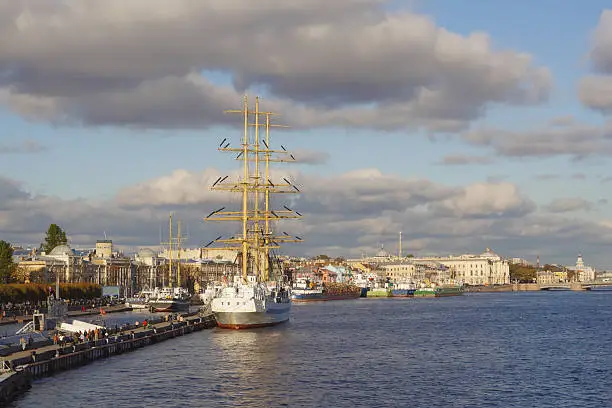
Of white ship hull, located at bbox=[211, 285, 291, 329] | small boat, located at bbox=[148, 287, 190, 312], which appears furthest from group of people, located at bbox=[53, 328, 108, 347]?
small boat, located at bbox=[148, 287, 190, 312]

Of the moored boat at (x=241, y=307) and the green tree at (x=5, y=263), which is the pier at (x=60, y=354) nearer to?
the moored boat at (x=241, y=307)

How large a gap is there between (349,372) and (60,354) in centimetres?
2182

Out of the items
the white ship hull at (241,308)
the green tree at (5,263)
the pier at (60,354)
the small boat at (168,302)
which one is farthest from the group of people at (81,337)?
the green tree at (5,263)

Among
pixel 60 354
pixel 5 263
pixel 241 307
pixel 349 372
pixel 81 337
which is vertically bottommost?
pixel 349 372

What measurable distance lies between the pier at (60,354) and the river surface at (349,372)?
1.03 metres

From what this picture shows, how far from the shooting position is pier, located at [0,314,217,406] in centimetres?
5612

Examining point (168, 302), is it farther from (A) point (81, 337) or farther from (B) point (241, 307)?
(A) point (81, 337)

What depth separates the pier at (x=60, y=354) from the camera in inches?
2210

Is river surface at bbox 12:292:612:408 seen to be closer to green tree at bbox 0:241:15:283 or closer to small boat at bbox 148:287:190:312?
small boat at bbox 148:287:190:312

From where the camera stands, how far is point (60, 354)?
6994 cm

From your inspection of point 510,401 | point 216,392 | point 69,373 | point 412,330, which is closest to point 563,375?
point 510,401

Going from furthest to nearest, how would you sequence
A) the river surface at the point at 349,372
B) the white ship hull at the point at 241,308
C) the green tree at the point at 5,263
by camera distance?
the green tree at the point at 5,263
the white ship hull at the point at 241,308
the river surface at the point at 349,372

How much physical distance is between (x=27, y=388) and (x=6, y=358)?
620cm

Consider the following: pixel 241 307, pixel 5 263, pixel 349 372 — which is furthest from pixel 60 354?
pixel 5 263
